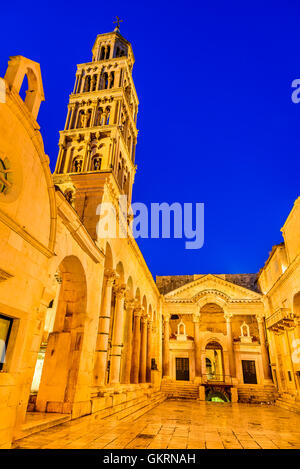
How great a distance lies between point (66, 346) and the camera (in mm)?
9680

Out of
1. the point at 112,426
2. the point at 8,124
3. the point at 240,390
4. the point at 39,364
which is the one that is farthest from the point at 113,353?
the point at 240,390

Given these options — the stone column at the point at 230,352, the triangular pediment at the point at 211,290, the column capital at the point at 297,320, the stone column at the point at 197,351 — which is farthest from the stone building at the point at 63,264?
the triangular pediment at the point at 211,290

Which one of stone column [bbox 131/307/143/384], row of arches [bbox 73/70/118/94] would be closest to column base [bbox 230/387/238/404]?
stone column [bbox 131/307/143/384]

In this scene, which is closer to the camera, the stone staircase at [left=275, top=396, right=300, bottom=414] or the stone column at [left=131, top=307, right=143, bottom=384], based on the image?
the stone staircase at [left=275, top=396, right=300, bottom=414]

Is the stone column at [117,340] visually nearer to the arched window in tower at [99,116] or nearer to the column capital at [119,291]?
the column capital at [119,291]

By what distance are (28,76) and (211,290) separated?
27.7m

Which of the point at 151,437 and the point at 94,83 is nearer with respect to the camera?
the point at 151,437

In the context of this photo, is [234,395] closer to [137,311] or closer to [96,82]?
[137,311]

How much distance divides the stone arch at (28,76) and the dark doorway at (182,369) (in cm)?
2876

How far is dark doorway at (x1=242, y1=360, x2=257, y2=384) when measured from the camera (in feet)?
92.1

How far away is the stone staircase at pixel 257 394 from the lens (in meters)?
23.2

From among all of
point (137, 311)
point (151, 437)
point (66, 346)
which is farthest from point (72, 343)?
point (137, 311)

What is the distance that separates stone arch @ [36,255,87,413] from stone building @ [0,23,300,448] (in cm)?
4

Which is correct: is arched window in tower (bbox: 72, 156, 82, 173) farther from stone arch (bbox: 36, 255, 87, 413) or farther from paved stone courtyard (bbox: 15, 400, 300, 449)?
paved stone courtyard (bbox: 15, 400, 300, 449)
